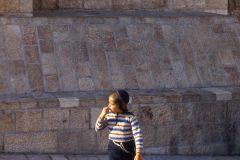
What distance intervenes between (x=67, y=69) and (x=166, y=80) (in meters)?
1.58

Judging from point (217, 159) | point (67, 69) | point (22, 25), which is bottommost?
point (217, 159)

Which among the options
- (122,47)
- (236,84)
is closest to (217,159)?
(236,84)

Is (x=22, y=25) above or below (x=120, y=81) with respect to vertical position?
above

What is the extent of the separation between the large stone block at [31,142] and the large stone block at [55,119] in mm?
110

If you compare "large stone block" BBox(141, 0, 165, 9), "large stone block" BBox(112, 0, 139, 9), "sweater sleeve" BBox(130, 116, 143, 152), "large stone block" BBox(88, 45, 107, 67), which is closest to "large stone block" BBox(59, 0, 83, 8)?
"large stone block" BBox(112, 0, 139, 9)

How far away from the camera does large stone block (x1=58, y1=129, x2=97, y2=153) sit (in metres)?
9.23

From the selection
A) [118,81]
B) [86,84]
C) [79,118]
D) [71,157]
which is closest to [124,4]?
[118,81]

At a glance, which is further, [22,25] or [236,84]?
[236,84]

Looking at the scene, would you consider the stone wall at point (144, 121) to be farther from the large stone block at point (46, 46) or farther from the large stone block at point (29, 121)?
the large stone block at point (46, 46)

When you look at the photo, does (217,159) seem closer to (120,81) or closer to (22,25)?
(120,81)

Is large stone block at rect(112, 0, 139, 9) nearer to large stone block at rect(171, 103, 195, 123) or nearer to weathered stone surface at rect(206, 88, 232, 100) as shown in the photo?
weathered stone surface at rect(206, 88, 232, 100)

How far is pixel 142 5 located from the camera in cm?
1232

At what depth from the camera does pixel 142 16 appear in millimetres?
10992

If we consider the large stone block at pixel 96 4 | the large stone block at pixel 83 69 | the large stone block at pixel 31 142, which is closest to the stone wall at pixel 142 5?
the large stone block at pixel 96 4
